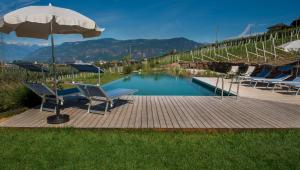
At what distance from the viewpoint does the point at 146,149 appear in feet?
Result: 12.1

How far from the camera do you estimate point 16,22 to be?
4383 millimetres

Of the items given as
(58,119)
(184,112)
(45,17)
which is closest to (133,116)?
(184,112)

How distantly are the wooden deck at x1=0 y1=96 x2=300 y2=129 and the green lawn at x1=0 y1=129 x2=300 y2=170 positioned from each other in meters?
0.26

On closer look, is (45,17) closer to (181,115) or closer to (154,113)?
(154,113)

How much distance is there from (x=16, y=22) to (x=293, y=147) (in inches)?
186

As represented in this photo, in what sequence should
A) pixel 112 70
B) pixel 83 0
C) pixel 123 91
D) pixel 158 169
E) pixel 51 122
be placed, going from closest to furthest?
pixel 158 169 < pixel 51 122 < pixel 123 91 < pixel 112 70 < pixel 83 0

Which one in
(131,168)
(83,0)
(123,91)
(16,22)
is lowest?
(131,168)

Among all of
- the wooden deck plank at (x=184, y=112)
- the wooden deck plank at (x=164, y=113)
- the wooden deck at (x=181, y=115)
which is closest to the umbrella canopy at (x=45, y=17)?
the wooden deck at (x=181, y=115)

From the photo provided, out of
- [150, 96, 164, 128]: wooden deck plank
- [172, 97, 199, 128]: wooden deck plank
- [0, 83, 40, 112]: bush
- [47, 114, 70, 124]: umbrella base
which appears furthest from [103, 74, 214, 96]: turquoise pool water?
[47, 114, 70, 124]: umbrella base

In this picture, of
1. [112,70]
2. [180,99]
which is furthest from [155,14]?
[180,99]

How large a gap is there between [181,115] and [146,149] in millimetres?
1828

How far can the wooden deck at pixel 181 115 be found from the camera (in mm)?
4656

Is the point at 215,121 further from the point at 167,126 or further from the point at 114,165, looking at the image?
the point at 114,165

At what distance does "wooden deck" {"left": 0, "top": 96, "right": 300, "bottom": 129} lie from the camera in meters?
4.66
